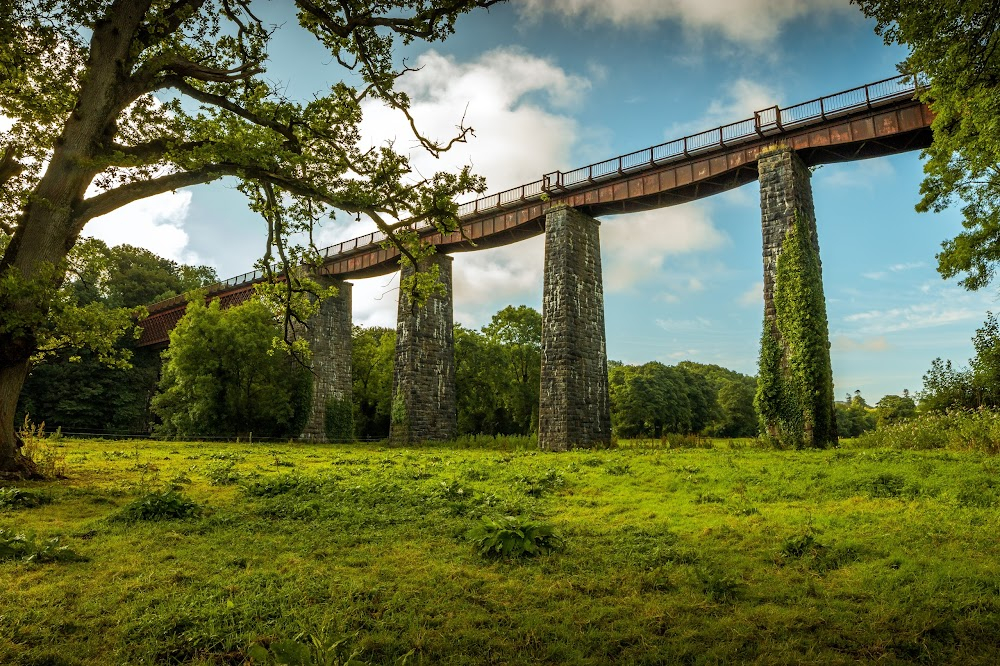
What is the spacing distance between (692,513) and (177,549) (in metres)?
7.29

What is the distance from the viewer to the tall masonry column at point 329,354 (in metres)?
35.0

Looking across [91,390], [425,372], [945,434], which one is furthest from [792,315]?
[91,390]

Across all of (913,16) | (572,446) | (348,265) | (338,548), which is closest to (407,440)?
(572,446)

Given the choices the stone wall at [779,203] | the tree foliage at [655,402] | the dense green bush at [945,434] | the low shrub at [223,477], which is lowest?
the low shrub at [223,477]

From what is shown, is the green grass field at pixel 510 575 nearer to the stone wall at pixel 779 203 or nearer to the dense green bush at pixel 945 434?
the dense green bush at pixel 945 434

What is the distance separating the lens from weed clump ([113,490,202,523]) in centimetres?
820

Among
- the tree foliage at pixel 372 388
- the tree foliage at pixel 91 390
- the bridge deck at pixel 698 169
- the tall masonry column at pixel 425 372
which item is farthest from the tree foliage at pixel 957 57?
the tree foliage at pixel 372 388

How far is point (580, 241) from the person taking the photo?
2519 centimetres

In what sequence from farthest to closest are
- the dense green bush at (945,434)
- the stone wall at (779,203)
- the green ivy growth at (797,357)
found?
the stone wall at (779,203)
the green ivy growth at (797,357)
the dense green bush at (945,434)

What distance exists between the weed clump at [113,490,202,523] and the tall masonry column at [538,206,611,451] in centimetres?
1586

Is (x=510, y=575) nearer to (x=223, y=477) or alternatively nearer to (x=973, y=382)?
(x=223, y=477)

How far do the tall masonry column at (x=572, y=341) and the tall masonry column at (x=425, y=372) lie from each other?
7.49 meters

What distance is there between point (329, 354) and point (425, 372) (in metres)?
8.74

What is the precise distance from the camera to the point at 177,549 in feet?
22.0
